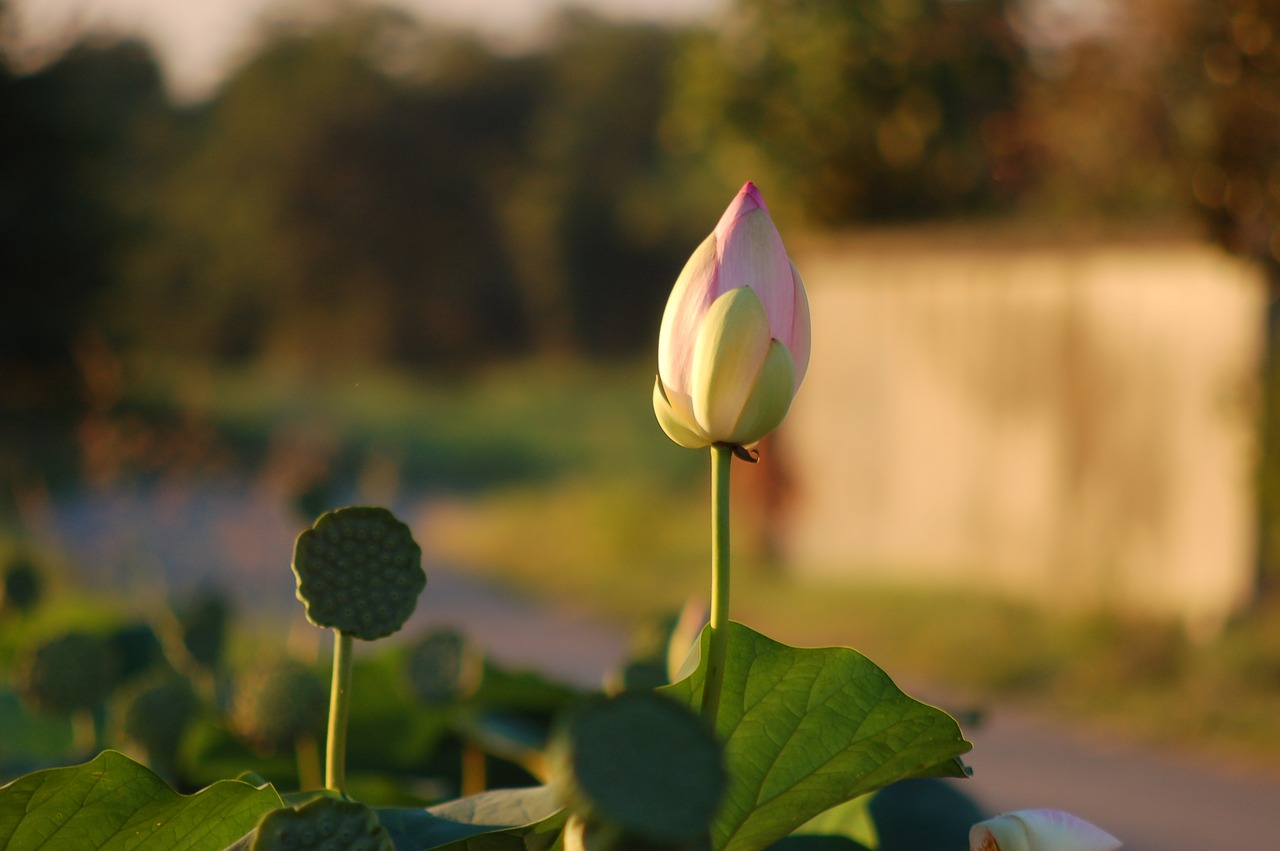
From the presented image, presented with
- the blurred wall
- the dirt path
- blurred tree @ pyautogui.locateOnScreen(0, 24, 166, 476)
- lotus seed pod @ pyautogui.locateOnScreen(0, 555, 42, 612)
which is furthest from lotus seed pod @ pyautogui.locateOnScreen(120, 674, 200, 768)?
blurred tree @ pyautogui.locateOnScreen(0, 24, 166, 476)

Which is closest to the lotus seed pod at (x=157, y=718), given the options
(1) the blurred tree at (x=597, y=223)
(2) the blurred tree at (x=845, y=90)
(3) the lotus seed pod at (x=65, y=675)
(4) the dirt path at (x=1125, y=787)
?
(3) the lotus seed pod at (x=65, y=675)

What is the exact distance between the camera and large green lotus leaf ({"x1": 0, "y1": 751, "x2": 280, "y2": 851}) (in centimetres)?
56

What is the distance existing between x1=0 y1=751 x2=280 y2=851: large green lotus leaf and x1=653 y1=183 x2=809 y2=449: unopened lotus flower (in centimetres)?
26

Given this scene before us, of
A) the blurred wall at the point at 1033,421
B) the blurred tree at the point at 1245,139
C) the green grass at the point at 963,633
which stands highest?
the blurred tree at the point at 1245,139

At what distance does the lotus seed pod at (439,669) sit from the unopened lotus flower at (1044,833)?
70cm

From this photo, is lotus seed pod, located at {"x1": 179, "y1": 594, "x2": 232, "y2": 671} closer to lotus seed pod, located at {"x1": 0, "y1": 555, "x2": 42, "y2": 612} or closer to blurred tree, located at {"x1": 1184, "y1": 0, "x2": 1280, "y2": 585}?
lotus seed pod, located at {"x1": 0, "y1": 555, "x2": 42, "y2": 612}

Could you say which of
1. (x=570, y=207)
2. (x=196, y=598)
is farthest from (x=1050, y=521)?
(x=570, y=207)

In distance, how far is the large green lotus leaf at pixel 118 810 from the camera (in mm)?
563

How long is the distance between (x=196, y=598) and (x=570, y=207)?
23.9 m

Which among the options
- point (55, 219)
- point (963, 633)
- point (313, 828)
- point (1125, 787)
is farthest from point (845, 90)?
point (313, 828)

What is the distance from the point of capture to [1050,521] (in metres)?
7.38

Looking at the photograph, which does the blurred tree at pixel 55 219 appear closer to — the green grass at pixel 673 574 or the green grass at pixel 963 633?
the green grass at pixel 673 574

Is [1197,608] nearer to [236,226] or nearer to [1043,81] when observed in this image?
[1043,81]

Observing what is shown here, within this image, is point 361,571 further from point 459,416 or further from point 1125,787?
point 459,416
